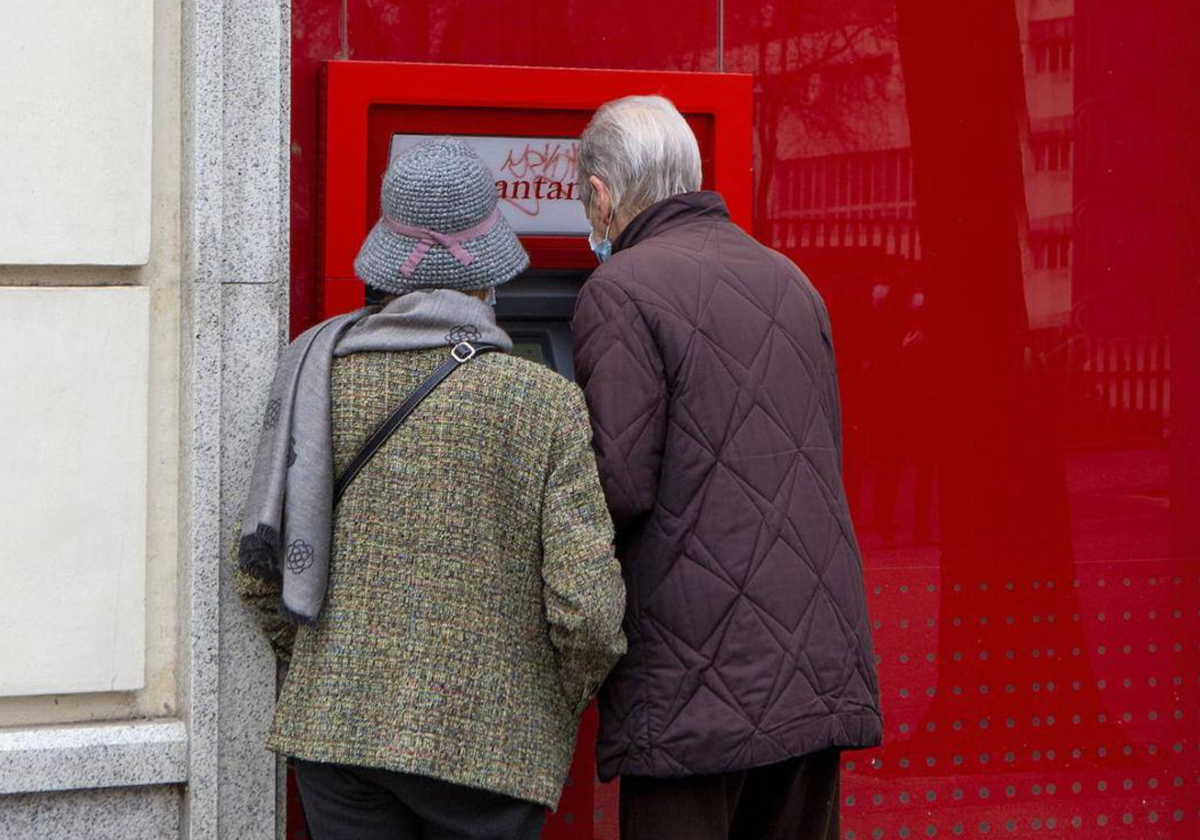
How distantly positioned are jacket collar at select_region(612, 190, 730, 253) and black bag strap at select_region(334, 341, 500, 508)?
40cm

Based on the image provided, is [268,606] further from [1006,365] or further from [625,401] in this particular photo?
[1006,365]

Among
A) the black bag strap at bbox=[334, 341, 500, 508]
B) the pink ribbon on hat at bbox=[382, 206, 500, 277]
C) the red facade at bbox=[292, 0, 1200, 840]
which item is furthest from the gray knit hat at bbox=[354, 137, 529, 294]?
the red facade at bbox=[292, 0, 1200, 840]

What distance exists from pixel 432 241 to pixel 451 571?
0.49 metres

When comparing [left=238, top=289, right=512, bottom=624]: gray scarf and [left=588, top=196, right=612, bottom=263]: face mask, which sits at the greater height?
[left=588, top=196, right=612, bottom=263]: face mask

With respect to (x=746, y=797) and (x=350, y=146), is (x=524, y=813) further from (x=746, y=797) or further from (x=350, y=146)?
(x=350, y=146)

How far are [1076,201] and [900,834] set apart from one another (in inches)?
58.8

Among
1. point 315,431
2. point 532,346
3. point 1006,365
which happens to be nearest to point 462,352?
point 315,431

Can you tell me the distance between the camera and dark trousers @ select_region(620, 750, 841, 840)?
2.66 metres

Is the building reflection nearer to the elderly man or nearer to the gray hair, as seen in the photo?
the gray hair

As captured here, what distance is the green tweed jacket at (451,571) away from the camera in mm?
2439

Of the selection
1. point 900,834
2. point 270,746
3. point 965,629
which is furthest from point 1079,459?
point 270,746

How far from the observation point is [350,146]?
3.15 m

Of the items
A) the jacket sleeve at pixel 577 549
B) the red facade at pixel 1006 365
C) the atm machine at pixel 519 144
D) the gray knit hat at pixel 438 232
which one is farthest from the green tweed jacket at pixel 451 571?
the red facade at pixel 1006 365

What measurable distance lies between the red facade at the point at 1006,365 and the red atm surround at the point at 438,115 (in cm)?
28
